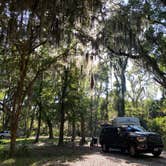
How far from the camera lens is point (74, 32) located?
48.4 feet

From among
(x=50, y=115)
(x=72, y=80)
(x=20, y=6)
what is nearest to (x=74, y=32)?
(x=20, y=6)

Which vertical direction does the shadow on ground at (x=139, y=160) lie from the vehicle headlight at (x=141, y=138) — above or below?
below

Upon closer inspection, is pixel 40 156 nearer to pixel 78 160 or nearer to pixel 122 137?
pixel 78 160

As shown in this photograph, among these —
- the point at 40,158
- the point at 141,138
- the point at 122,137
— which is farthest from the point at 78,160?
the point at 122,137

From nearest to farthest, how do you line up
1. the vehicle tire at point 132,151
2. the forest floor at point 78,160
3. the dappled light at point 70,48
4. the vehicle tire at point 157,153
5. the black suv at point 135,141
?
the dappled light at point 70,48, the forest floor at point 78,160, the black suv at point 135,141, the vehicle tire at point 132,151, the vehicle tire at point 157,153

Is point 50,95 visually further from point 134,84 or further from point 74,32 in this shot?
point 134,84

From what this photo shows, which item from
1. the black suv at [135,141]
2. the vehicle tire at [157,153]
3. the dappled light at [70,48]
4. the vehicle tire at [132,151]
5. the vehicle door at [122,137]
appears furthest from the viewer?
the vehicle door at [122,137]

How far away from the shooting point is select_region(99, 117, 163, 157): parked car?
16.1m

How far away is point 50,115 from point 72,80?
7.48 metres

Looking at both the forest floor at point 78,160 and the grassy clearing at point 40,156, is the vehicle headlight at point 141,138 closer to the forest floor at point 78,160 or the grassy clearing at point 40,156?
the forest floor at point 78,160

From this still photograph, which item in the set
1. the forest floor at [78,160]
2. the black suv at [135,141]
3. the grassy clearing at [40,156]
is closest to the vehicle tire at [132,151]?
the black suv at [135,141]

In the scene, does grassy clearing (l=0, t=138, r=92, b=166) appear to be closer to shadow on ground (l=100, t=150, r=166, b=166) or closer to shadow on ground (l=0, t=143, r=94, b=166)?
shadow on ground (l=0, t=143, r=94, b=166)

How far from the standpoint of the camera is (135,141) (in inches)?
641

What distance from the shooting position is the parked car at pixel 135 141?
16.1 meters
